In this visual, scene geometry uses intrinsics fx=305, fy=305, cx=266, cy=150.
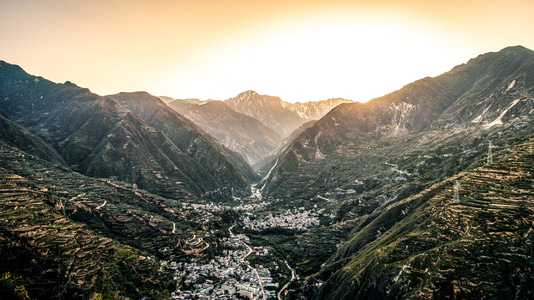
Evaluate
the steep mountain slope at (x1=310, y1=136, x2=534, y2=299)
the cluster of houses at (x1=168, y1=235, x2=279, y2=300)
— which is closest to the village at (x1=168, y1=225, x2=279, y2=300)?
the cluster of houses at (x1=168, y1=235, x2=279, y2=300)

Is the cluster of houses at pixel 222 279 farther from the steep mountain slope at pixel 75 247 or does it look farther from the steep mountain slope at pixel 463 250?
the steep mountain slope at pixel 463 250

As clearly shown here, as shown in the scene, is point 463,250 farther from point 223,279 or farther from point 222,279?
point 222,279

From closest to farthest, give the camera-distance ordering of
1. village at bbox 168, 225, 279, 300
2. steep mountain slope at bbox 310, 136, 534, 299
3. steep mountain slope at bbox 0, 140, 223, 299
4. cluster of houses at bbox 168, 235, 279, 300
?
steep mountain slope at bbox 310, 136, 534, 299 < steep mountain slope at bbox 0, 140, 223, 299 < cluster of houses at bbox 168, 235, 279, 300 < village at bbox 168, 225, 279, 300

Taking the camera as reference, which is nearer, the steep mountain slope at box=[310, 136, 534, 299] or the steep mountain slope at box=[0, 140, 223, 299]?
the steep mountain slope at box=[310, 136, 534, 299]

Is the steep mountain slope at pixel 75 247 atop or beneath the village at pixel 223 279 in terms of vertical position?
atop

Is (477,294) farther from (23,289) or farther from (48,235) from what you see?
(48,235)

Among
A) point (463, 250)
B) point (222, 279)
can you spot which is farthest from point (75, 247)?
point (463, 250)

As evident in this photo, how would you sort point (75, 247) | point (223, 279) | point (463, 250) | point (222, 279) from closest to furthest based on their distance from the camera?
point (463, 250) < point (75, 247) < point (222, 279) < point (223, 279)

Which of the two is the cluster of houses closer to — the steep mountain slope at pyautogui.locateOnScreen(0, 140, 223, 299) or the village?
the village

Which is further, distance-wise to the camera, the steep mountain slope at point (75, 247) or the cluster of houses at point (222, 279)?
the cluster of houses at point (222, 279)

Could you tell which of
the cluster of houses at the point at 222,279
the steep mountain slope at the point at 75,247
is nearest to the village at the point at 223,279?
the cluster of houses at the point at 222,279
